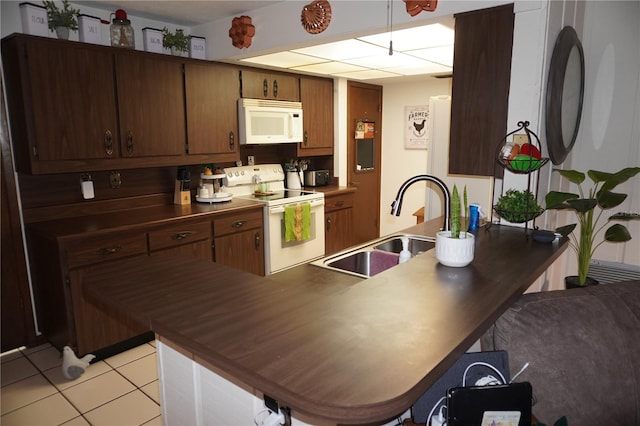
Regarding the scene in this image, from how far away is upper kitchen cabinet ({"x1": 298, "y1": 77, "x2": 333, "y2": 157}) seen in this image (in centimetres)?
464

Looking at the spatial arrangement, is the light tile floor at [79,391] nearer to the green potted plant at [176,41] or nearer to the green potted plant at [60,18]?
the green potted plant at [60,18]

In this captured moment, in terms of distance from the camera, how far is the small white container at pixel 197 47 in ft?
12.0

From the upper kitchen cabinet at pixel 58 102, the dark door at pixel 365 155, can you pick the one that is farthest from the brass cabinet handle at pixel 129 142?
the dark door at pixel 365 155

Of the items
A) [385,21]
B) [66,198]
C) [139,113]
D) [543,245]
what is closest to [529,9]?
[385,21]

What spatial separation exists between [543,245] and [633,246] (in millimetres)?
2201

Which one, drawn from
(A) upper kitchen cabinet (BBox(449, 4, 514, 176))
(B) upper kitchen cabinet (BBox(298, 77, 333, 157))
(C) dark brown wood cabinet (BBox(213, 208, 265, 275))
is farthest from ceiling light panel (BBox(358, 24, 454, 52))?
(C) dark brown wood cabinet (BBox(213, 208, 265, 275))

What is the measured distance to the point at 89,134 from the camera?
9.98 feet

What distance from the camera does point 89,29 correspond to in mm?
3049

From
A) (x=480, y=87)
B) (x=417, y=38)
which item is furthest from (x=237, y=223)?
(x=480, y=87)

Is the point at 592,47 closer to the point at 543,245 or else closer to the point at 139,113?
the point at 543,245

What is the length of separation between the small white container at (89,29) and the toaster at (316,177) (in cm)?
254

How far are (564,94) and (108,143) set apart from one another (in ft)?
10.1

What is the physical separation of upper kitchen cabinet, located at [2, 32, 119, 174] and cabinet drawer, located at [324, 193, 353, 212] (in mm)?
2257

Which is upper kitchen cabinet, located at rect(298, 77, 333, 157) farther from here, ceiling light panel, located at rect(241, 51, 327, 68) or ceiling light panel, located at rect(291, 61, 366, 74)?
ceiling light panel, located at rect(241, 51, 327, 68)
